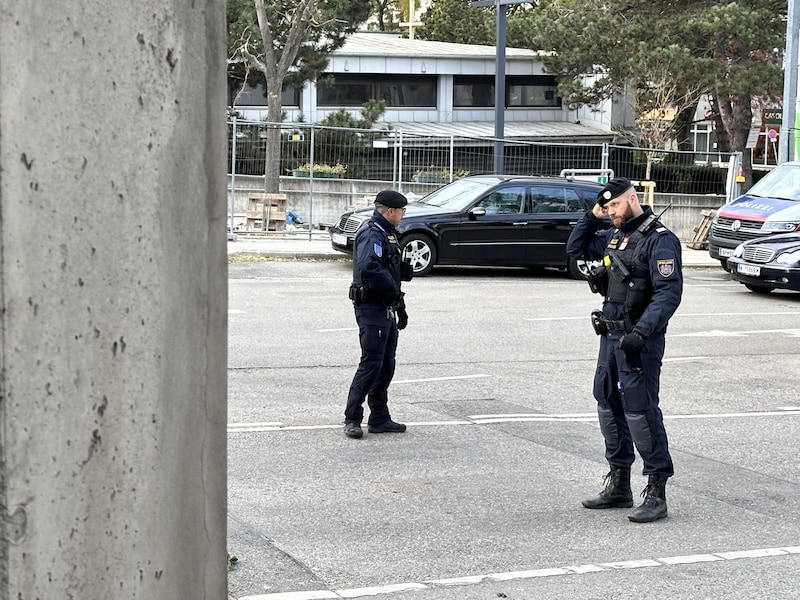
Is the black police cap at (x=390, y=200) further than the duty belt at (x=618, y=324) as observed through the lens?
Yes

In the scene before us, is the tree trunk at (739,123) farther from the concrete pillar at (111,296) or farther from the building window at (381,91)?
the concrete pillar at (111,296)

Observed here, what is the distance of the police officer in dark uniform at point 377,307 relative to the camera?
26.7 ft

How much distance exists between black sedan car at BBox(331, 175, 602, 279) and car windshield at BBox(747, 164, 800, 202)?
357cm

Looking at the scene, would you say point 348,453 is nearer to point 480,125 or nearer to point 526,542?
point 526,542

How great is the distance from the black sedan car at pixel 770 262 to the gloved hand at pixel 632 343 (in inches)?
458

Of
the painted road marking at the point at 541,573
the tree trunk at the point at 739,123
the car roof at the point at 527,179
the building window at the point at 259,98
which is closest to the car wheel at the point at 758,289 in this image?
the car roof at the point at 527,179

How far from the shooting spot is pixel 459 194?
64.1 feet

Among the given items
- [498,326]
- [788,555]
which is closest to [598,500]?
[788,555]

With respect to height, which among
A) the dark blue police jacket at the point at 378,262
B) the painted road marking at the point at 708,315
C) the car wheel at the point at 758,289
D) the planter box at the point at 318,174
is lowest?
the painted road marking at the point at 708,315

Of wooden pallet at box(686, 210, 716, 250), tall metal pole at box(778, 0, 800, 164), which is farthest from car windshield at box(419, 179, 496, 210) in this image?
tall metal pole at box(778, 0, 800, 164)

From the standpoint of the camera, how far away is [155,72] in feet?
7.22

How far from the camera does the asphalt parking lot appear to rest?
5363 millimetres

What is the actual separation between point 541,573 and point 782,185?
17327mm

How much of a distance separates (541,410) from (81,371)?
24.6 feet
